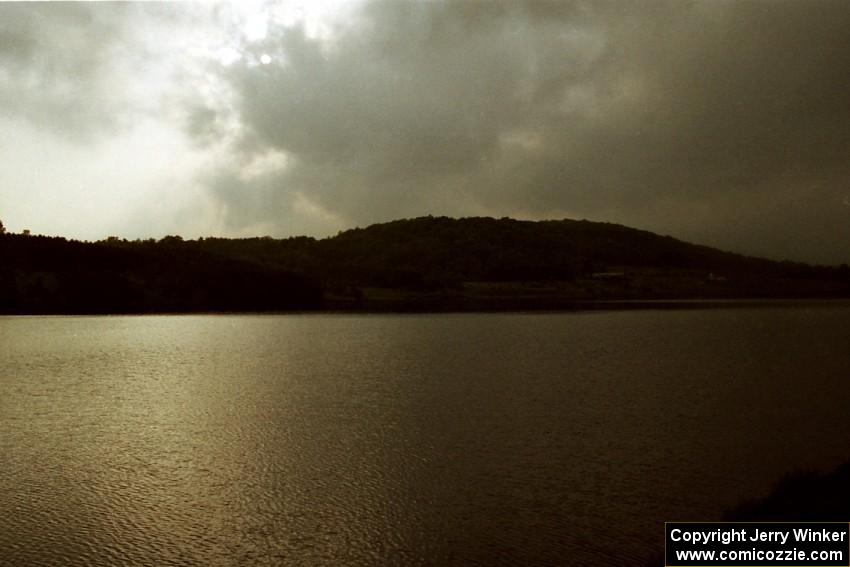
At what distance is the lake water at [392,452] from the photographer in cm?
1310

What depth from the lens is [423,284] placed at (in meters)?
170

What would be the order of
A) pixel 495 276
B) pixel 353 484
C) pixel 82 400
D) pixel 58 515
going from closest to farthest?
pixel 58 515 → pixel 353 484 → pixel 82 400 → pixel 495 276

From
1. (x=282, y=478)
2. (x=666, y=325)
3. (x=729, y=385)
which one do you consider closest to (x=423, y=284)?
(x=666, y=325)

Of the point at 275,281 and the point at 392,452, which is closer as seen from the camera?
the point at 392,452

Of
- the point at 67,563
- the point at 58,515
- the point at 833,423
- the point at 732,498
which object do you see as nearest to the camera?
the point at 67,563

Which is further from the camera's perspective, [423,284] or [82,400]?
[423,284]

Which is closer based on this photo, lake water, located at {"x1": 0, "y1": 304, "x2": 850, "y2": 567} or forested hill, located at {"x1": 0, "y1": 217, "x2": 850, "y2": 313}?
lake water, located at {"x1": 0, "y1": 304, "x2": 850, "y2": 567}

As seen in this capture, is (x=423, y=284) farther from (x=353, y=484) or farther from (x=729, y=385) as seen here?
(x=353, y=484)

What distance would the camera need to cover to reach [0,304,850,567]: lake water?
43.0 feet

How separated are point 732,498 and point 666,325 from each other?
66.7 m

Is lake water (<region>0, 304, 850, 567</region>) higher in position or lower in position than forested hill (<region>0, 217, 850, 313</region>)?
lower

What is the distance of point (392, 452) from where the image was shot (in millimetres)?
20203

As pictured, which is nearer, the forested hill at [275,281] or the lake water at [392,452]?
the lake water at [392,452]

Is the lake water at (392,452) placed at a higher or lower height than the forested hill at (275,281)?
lower
